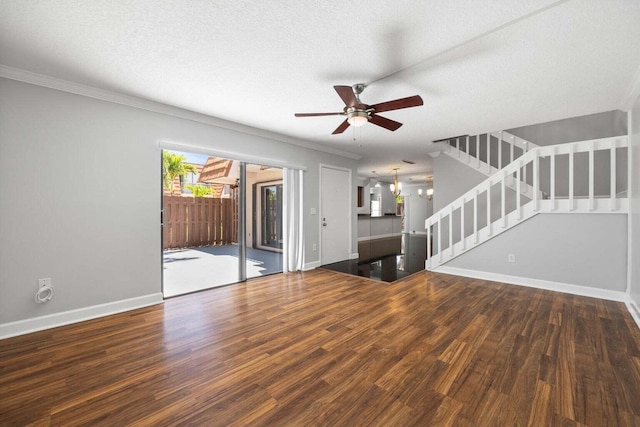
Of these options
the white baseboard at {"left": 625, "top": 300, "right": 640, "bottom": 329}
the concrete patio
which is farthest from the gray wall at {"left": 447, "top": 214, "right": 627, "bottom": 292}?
the concrete patio

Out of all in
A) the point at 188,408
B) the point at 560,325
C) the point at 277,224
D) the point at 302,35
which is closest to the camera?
the point at 188,408

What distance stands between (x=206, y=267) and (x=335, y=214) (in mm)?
2881

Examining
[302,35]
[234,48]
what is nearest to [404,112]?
[302,35]

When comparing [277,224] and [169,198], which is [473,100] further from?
[169,198]

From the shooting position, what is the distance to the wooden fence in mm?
6194

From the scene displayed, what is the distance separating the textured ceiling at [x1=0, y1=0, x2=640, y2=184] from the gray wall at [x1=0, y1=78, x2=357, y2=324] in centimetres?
39

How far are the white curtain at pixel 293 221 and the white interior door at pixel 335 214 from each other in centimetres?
60

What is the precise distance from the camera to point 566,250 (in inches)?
146

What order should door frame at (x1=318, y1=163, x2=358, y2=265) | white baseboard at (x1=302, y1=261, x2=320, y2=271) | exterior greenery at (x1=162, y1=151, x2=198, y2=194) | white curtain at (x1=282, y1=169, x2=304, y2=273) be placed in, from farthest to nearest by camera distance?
1. exterior greenery at (x1=162, y1=151, x2=198, y2=194)
2. door frame at (x1=318, y1=163, x2=358, y2=265)
3. white baseboard at (x1=302, y1=261, x2=320, y2=271)
4. white curtain at (x1=282, y1=169, x2=304, y2=273)

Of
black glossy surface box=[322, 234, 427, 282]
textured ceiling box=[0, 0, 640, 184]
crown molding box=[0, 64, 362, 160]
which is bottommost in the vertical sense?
black glossy surface box=[322, 234, 427, 282]

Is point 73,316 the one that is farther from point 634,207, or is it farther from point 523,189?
point 523,189

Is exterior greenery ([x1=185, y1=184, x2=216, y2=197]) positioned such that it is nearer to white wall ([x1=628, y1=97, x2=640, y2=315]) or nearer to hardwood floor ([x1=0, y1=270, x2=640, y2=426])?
hardwood floor ([x1=0, y1=270, x2=640, y2=426])

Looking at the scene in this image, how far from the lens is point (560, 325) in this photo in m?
2.64

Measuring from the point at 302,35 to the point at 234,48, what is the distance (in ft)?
1.97
